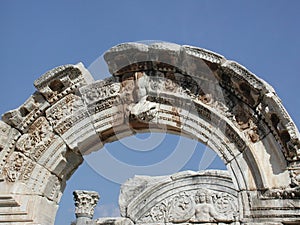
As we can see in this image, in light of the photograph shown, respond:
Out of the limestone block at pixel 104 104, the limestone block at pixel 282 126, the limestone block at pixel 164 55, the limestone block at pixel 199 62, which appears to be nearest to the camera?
the limestone block at pixel 282 126

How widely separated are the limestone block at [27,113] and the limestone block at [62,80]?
128 millimetres

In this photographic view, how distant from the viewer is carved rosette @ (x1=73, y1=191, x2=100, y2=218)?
33.2 ft

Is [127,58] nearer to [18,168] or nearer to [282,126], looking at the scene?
[18,168]

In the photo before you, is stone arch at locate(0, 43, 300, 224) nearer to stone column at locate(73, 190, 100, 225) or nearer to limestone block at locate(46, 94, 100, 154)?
limestone block at locate(46, 94, 100, 154)

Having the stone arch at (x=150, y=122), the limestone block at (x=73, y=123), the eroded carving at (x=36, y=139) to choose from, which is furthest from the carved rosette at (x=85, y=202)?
the eroded carving at (x=36, y=139)

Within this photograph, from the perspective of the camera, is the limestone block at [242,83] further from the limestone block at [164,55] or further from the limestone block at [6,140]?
the limestone block at [6,140]

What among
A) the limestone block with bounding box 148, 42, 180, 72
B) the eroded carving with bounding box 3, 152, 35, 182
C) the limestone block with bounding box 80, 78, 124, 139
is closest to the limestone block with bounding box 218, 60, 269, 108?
the limestone block with bounding box 148, 42, 180, 72

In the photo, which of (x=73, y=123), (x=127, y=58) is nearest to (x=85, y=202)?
(x=73, y=123)

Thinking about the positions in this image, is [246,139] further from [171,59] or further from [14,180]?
[14,180]

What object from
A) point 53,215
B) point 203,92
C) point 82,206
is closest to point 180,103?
point 203,92

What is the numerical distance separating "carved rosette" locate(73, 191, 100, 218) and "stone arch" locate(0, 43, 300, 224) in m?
1.55

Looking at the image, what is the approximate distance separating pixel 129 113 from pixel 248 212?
2.19 metres

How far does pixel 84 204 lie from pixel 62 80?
2.91 meters

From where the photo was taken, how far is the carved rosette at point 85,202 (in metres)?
10.1
